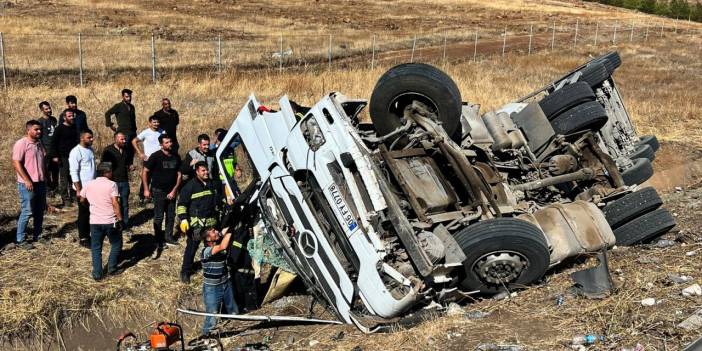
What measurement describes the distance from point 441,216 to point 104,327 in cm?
365

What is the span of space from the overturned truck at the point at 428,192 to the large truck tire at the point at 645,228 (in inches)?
0.4

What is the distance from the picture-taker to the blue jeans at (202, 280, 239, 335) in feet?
20.8

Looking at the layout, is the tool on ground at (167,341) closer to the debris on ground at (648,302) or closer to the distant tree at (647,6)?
the debris on ground at (648,302)

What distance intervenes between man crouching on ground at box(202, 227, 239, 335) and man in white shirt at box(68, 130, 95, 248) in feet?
7.59

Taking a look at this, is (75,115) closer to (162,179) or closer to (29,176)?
(29,176)

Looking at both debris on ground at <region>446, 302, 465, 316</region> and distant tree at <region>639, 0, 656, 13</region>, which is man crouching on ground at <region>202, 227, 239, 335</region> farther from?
distant tree at <region>639, 0, 656, 13</region>

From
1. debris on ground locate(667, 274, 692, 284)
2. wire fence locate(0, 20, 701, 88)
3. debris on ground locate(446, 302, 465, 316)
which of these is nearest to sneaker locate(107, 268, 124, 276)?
debris on ground locate(446, 302, 465, 316)

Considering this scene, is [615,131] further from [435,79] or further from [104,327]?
[104,327]

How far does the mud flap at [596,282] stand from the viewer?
552 cm

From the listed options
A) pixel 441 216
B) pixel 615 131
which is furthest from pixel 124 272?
pixel 615 131

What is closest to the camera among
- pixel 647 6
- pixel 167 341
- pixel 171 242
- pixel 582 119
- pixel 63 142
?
pixel 167 341

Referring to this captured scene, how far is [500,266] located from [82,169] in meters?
4.95

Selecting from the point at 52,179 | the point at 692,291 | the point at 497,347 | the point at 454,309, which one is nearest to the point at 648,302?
the point at 692,291

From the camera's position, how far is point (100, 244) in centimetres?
715
